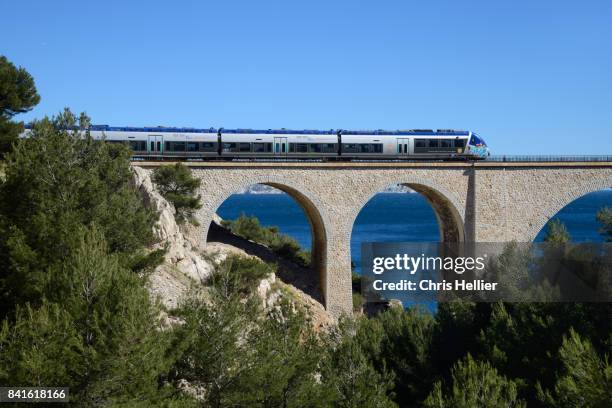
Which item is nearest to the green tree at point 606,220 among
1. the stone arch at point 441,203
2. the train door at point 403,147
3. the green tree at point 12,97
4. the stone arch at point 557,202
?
the stone arch at point 557,202

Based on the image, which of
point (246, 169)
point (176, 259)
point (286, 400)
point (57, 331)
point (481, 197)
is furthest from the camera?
point (481, 197)

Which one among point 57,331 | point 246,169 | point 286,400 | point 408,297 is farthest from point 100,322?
point 408,297

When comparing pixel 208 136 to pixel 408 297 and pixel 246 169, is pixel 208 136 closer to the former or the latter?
pixel 246 169

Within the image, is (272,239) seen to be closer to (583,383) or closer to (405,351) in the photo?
(405,351)

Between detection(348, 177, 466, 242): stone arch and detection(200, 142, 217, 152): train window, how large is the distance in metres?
6.34

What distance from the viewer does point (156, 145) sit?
25.2 m

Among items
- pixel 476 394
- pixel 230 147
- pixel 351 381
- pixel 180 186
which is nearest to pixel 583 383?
pixel 476 394

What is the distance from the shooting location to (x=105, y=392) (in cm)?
936

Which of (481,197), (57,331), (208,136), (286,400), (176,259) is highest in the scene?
(208,136)

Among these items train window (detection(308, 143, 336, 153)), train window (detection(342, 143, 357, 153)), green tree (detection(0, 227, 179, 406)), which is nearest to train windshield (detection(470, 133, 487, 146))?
train window (detection(342, 143, 357, 153))

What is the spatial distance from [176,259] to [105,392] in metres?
11.9

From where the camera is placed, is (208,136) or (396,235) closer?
(208,136)

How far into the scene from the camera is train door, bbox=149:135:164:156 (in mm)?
25172

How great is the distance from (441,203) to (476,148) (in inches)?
115
